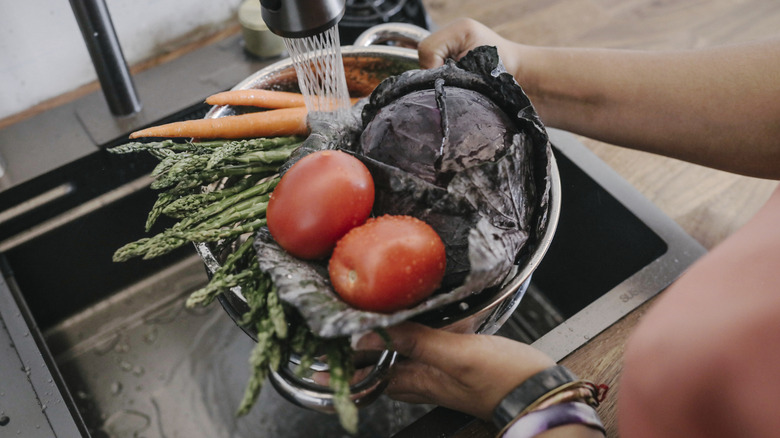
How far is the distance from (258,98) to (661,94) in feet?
2.11

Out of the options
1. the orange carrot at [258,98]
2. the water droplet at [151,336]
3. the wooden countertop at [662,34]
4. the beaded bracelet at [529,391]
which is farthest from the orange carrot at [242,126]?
the wooden countertop at [662,34]

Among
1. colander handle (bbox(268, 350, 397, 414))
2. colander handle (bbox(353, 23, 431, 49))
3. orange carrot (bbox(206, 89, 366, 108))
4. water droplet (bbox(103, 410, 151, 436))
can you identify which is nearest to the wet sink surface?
water droplet (bbox(103, 410, 151, 436))

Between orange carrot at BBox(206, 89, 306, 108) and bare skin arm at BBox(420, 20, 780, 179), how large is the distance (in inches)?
9.2

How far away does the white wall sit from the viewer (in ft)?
3.11

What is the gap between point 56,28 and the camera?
99 centimetres

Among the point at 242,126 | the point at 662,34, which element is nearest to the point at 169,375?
the point at 242,126

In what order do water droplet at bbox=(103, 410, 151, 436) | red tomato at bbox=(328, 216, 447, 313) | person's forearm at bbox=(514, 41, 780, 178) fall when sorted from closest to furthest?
red tomato at bbox=(328, 216, 447, 313)
person's forearm at bbox=(514, 41, 780, 178)
water droplet at bbox=(103, 410, 151, 436)

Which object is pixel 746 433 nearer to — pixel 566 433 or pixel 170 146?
pixel 566 433

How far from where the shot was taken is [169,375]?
0.95m

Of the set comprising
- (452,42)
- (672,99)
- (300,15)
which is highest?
(300,15)

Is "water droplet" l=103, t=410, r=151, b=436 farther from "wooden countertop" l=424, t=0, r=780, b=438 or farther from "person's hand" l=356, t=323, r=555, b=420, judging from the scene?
"wooden countertop" l=424, t=0, r=780, b=438

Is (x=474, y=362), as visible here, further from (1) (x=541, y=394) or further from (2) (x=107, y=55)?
(2) (x=107, y=55)

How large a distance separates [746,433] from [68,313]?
1085mm

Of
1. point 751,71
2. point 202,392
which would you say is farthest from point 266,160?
point 751,71
